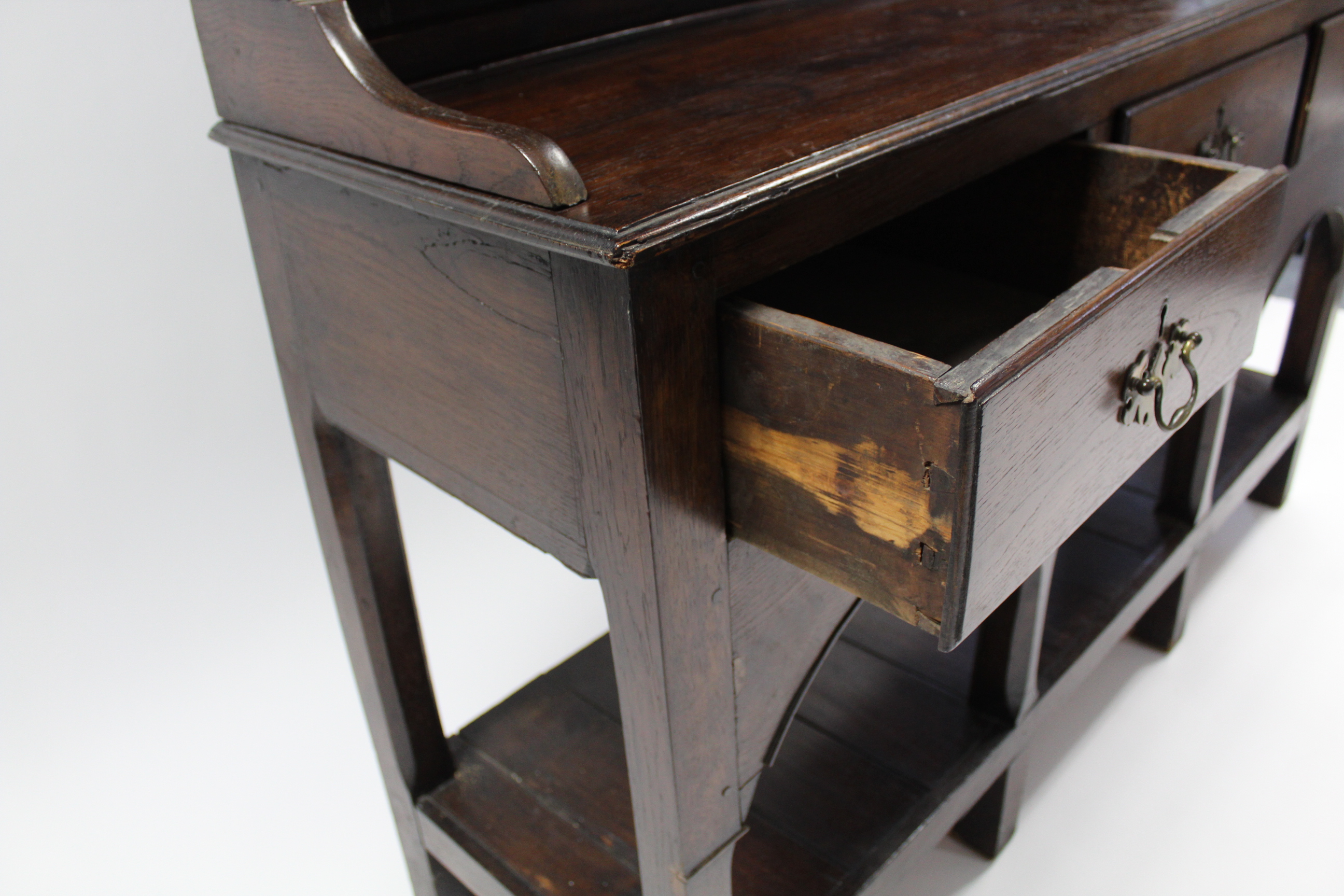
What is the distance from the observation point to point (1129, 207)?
0.92m

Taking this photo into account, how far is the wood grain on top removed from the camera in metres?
0.68

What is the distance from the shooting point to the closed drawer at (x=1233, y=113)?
102 cm

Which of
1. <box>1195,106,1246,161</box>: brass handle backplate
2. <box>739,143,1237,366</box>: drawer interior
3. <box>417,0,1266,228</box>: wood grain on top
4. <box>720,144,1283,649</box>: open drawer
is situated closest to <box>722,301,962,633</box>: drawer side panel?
<box>720,144,1283,649</box>: open drawer

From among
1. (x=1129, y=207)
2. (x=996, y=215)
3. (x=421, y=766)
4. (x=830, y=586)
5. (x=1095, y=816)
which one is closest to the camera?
(x=830, y=586)

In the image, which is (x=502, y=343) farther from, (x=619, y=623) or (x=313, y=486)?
(x=313, y=486)

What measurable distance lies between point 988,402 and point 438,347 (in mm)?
382

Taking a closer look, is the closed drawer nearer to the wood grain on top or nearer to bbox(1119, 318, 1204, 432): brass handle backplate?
the wood grain on top

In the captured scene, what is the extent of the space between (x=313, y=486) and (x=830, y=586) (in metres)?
0.48

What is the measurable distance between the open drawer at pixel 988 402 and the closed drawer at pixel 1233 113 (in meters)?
0.13

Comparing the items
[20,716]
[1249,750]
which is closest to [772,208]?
[1249,750]

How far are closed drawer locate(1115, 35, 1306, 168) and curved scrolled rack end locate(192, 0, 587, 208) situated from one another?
2.05 feet

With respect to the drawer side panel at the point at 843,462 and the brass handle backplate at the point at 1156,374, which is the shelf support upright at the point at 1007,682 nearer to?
the brass handle backplate at the point at 1156,374

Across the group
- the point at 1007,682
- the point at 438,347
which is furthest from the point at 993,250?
the point at 438,347

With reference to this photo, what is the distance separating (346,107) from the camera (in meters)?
0.71
